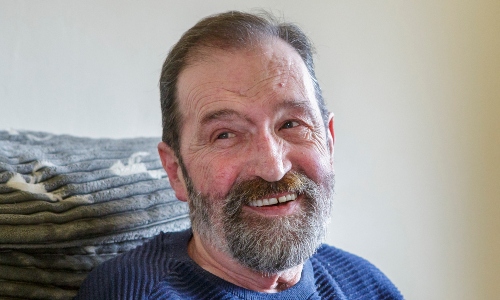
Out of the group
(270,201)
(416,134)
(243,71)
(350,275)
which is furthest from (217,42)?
(416,134)

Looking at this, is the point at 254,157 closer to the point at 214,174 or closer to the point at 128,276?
the point at 214,174

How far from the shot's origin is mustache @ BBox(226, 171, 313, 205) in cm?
110

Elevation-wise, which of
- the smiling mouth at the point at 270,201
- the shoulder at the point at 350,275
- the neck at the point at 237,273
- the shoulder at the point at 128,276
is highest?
the smiling mouth at the point at 270,201

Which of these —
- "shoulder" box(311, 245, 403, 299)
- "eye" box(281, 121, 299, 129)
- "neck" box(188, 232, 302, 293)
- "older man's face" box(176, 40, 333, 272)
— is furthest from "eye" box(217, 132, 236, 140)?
"shoulder" box(311, 245, 403, 299)

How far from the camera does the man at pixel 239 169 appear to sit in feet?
3.66

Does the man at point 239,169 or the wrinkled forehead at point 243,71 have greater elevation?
the wrinkled forehead at point 243,71

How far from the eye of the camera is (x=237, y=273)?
47.2 inches

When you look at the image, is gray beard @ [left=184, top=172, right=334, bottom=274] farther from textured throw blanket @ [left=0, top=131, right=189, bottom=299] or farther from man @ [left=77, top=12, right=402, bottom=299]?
textured throw blanket @ [left=0, top=131, right=189, bottom=299]

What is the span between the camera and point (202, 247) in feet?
4.04

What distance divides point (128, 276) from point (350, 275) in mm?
530

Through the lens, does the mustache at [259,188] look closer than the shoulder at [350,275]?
Yes

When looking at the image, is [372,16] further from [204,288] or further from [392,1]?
[204,288]

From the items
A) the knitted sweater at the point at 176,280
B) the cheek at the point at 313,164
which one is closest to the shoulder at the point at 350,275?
the knitted sweater at the point at 176,280

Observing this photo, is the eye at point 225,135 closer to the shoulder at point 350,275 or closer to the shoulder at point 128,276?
the shoulder at point 128,276
